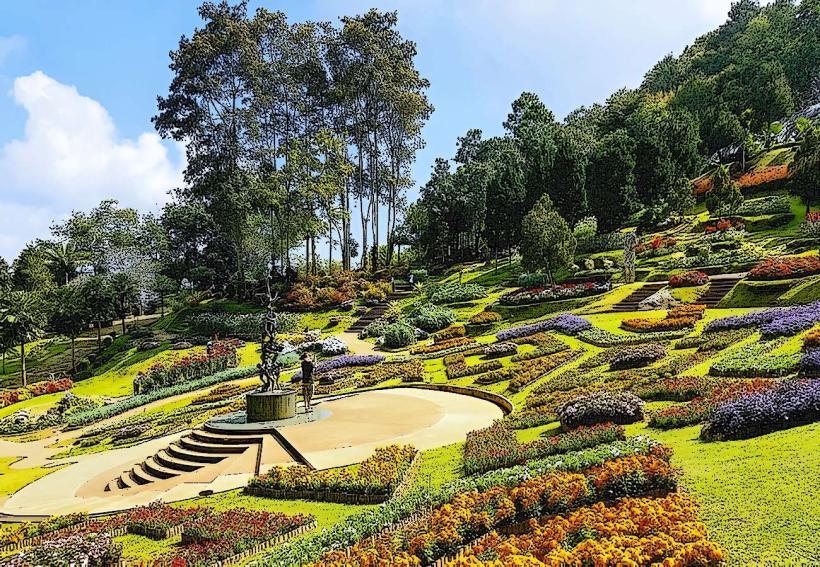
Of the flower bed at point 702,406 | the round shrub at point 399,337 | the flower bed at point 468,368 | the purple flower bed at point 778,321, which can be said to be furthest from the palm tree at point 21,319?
the flower bed at point 702,406

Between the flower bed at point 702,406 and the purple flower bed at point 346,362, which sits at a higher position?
the flower bed at point 702,406

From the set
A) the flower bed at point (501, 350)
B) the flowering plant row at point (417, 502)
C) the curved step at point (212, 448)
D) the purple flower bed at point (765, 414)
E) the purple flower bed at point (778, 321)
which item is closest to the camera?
the flowering plant row at point (417, 502)

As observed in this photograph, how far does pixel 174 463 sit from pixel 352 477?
22.0 feet

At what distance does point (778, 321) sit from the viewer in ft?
58.6

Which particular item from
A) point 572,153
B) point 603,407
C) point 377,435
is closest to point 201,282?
point 572,153

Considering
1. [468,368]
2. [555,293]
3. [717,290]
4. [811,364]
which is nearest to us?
[811,364]

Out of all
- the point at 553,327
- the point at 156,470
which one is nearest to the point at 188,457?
the point at 156,470

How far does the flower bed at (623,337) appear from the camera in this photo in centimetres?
2203

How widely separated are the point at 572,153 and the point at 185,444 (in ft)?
129

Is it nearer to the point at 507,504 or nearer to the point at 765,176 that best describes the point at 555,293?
the point at 507,504

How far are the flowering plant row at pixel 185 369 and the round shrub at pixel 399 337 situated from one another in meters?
9.76

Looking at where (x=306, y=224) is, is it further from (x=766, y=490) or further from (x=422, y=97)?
(x=766, y=490)

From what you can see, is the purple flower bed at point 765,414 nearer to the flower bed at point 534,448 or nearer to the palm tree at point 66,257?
the flower bed at point 534,448

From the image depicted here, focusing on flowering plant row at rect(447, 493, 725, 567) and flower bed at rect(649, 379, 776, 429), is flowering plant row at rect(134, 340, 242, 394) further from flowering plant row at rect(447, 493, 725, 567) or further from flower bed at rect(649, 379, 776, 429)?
flowering plant row at rect(447, 493, 725, 567)
